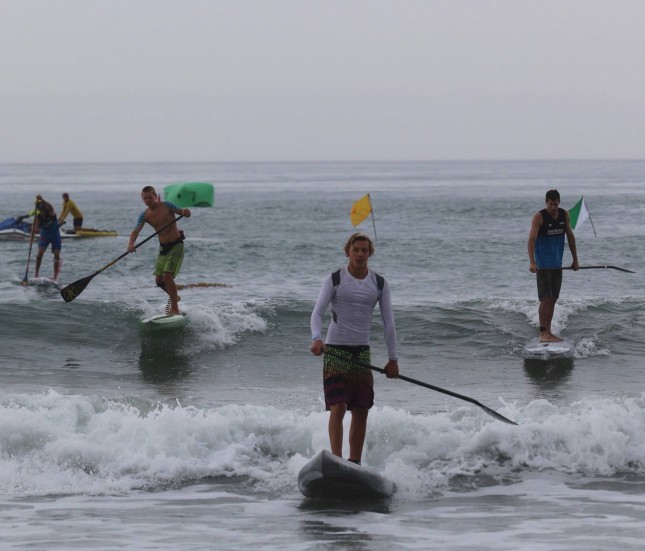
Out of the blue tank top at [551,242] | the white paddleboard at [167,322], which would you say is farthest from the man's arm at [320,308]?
the white paddleboard at [167,322]

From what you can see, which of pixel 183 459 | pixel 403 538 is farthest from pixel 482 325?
pixel 403 538

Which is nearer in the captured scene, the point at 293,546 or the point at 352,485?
the point at 293,546

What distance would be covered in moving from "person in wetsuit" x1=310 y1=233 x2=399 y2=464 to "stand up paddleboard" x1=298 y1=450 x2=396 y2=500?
10.3 inches

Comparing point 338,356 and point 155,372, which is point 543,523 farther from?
point 155,372

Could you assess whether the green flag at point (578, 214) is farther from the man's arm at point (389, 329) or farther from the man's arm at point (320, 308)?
the man's arm at point (320, 308)

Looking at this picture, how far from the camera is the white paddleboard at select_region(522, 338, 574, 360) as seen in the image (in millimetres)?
12617

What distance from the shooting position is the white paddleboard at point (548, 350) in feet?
41.4

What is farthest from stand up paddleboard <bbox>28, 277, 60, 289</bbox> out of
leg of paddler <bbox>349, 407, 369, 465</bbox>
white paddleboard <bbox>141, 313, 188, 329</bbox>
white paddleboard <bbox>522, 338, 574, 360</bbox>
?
leg of paddler <bbox>349, 407, 369, 465</bbox>

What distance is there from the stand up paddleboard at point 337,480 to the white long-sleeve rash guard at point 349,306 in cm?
85

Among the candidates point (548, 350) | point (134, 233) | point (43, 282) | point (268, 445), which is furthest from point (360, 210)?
point (43, 282)

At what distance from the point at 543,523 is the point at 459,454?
173 cm

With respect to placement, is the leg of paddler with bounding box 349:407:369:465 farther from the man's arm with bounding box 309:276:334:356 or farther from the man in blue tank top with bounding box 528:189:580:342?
the man in blue tank top with bounding box 528:189:580:342

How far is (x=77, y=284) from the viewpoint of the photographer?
48.5 ft

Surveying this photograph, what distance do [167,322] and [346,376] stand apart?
6.81 m
